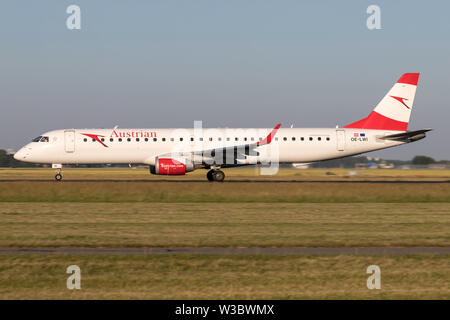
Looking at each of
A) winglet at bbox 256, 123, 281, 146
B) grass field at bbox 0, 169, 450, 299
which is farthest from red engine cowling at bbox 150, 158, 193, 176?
grass field at bbox 0, 169, 450, 299

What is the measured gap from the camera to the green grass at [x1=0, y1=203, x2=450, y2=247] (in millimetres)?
15125

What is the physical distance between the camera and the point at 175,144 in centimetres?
4116

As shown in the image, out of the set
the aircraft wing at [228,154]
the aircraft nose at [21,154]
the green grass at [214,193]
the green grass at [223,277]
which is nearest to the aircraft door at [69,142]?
the aircraft nose at [21,154]

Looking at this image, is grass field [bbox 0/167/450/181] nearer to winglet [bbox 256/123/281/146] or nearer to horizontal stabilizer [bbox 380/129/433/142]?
winglet [bbox 256/123/281/146]

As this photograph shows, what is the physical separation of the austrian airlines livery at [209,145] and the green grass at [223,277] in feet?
91.1

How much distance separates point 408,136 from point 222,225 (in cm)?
2576

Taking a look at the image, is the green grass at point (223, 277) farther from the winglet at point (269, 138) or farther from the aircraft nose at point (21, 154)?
the aircraft nose at point (21, 154)

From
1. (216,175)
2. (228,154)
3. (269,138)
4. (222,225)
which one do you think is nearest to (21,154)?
(216,175)

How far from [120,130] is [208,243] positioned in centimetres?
2792

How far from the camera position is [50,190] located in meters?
29.4

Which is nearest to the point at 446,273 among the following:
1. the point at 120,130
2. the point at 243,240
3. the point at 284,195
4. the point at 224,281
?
the point at 224,281

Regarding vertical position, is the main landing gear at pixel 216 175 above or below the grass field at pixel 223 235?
above

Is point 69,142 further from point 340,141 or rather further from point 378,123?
point 378,123

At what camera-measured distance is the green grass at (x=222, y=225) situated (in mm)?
15125
